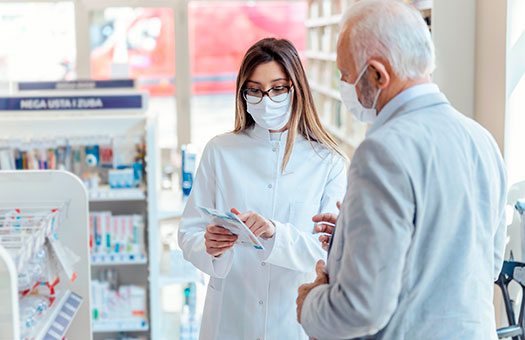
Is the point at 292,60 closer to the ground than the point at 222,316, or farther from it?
farther from it

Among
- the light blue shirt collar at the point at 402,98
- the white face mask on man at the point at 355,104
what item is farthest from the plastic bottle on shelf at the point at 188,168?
the light blue shirt collar at the point at 402,98

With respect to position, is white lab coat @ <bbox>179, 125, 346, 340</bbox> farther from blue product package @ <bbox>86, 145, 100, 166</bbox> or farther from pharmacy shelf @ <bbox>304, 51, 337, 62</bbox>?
pharmacy shelf @ <bbox>304, 51, 337, 62</bbox>

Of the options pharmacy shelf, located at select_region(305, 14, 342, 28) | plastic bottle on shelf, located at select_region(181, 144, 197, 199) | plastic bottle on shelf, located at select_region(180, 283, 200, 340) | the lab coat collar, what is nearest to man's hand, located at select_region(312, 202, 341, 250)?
the lab coat collar

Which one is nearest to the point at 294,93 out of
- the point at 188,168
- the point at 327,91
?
the point at 188,168

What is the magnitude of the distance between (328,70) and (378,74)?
21.8 feet

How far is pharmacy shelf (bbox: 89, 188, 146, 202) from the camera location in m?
4.07

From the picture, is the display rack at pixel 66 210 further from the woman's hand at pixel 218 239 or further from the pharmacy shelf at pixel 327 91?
the pharmacy shelf at pixel 327 91

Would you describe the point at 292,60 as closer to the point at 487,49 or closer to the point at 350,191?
the point at 350,191

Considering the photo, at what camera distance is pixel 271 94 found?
2201 millimetres

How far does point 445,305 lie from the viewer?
1.42 metres

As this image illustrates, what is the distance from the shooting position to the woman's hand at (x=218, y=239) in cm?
199

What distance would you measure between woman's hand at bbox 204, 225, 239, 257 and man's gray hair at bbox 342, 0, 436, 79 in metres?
0.76

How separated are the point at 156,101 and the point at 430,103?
12.2 metres

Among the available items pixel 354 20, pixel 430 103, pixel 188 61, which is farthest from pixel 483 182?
pixel 188 61
